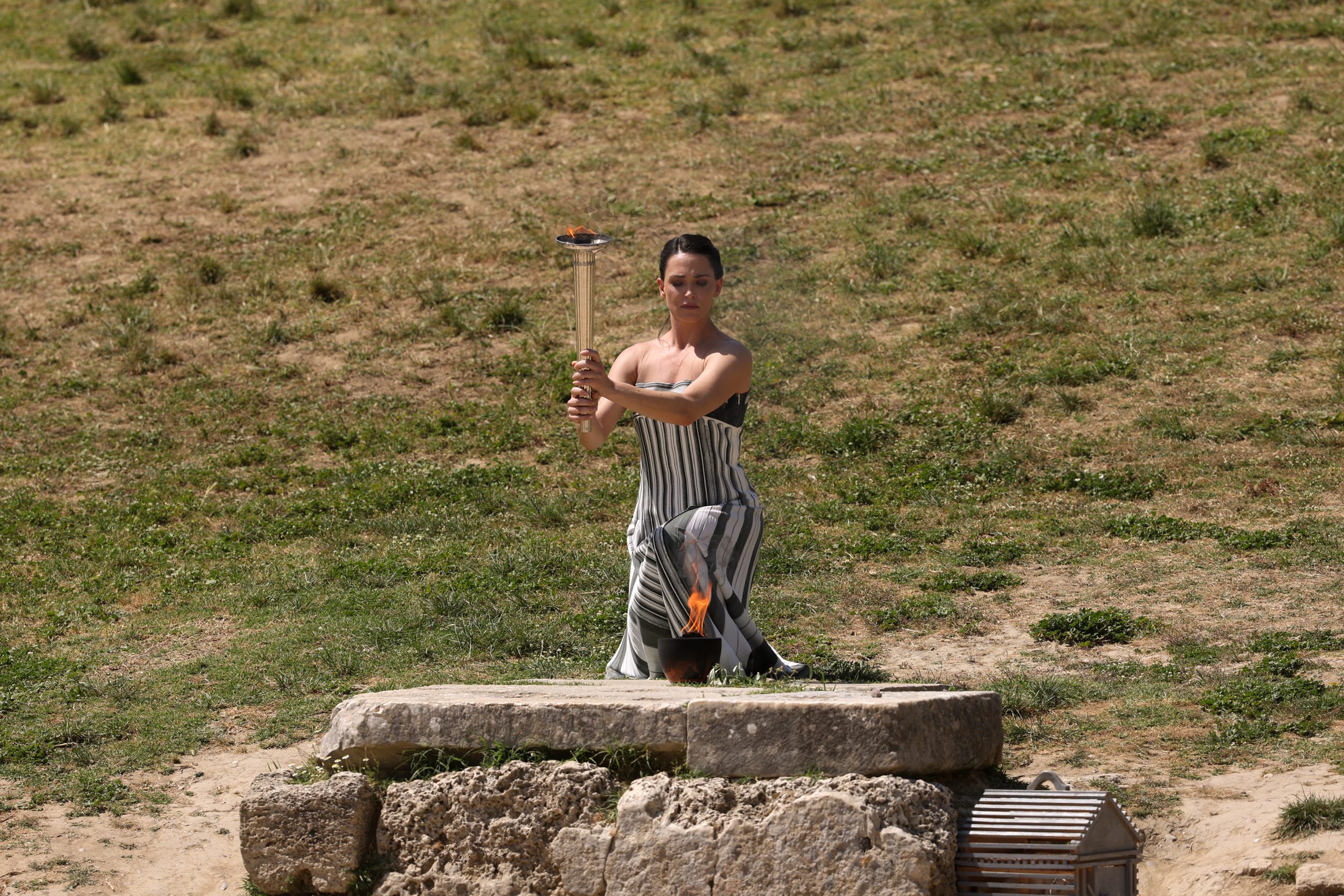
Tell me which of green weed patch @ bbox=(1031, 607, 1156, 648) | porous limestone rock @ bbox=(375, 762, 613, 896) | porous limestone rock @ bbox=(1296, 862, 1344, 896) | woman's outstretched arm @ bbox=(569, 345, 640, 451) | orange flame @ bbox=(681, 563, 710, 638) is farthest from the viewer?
green weed patch @ bbox=(1031, 607, 1156, 648)

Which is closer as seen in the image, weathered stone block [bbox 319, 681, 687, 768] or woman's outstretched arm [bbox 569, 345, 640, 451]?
weathered stone block [bbox 319, 681, 687, 768]

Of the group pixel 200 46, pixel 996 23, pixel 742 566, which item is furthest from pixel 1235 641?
pixel 200 46

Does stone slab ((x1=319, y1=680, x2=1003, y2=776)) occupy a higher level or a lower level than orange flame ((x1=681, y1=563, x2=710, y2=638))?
lower

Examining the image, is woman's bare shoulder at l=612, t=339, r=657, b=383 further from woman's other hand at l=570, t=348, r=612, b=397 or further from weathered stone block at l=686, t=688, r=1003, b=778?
weathered stone block at l=686, t=688, r=1003, b=778

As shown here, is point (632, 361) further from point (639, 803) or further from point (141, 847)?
point (141, 847)

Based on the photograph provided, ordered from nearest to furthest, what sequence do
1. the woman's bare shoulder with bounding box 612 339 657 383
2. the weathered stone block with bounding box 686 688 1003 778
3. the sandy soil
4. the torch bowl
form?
1. the weathered stone block with bounding box 686 688 1003 778
2. the sandy soil
3. the torch bowl
4. the woman's bare shoulder with bounding box 612 339 657 383

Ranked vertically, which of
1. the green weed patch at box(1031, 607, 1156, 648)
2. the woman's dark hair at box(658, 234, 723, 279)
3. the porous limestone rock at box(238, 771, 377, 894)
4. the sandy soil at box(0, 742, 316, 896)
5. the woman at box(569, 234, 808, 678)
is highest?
the woman's dark hair at box(658, 234, 723, 279)

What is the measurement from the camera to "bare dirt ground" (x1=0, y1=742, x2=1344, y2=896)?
453cm

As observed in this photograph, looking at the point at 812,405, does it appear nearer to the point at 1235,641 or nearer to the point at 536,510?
the point at 536,510

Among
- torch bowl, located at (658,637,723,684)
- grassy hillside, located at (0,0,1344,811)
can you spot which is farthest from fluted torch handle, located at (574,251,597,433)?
grassy hillside, located at (0,0,1344,811)

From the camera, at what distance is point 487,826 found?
15.3 feet

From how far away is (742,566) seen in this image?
5441 millimetres

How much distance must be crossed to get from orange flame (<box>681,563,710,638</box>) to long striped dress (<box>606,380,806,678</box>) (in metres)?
0.03

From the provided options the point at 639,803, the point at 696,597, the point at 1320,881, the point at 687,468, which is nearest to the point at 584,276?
the point at 687,468
